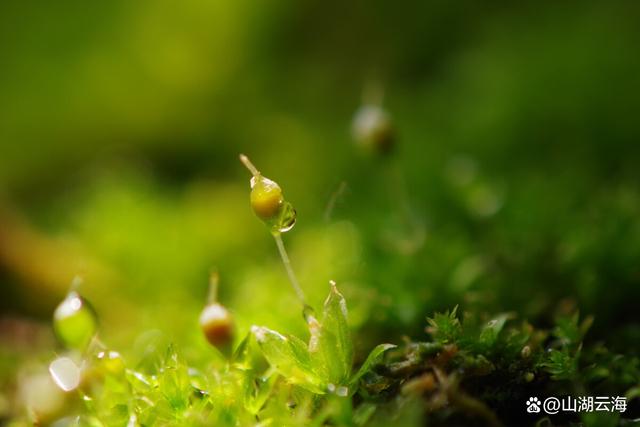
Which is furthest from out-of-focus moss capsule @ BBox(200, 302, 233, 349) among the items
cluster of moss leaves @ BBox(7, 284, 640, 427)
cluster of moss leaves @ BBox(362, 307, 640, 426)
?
cluster of moss leaves @ BBox(362, 307, 640, 426)

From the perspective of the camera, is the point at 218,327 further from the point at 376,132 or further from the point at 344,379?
the point at 376,132

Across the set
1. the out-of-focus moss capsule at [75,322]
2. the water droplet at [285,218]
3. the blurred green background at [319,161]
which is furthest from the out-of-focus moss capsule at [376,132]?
the out-of-focus moss capsule at [75,322]

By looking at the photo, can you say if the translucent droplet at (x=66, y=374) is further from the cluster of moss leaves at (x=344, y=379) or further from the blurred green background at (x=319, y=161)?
the blurred green background at (x=319, y=161)

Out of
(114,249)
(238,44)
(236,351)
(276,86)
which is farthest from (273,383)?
(238,44)

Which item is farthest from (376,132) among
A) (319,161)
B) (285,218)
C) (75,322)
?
(319,161)

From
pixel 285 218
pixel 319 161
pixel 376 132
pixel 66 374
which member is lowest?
pixel 66 374

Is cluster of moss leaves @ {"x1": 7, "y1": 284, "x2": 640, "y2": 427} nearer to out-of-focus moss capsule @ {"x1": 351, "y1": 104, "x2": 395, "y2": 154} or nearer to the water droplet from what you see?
the water droplet
